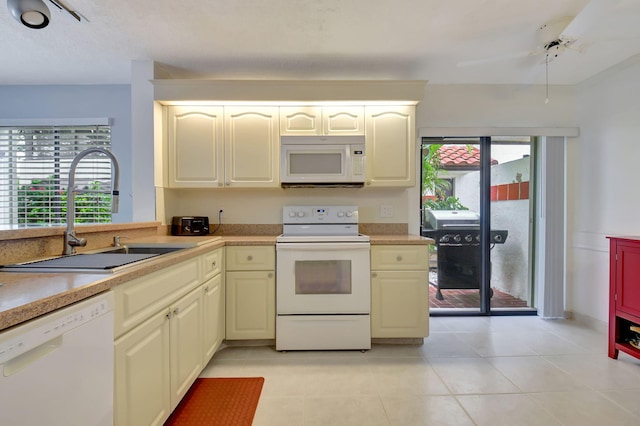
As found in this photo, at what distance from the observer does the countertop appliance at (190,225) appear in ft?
8.52

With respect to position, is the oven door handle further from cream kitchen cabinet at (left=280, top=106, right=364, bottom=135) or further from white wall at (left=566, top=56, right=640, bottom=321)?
white wall at (left=566, top=56, right=640, bottom=321)

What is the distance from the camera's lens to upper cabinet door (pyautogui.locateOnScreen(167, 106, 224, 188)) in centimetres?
256

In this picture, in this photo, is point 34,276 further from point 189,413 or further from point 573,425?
point 573,425

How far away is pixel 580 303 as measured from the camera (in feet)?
9.51

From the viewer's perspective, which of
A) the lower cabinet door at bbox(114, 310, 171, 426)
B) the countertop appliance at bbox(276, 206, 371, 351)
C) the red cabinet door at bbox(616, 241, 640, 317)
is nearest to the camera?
the lower cabinet door at bbox(114, 310, 171, 426)

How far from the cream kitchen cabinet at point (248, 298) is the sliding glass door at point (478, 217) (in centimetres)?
167

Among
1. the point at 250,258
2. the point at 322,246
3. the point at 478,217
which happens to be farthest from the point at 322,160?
the point at 478,217

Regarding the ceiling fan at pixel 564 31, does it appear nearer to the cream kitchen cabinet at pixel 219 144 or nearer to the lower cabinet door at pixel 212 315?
the cream kitchen cabinet at pixel 219 144

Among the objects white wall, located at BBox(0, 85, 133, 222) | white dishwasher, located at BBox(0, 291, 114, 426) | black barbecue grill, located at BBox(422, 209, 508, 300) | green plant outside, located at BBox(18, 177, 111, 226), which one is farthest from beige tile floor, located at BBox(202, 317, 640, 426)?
white wall, located at BBox(0, 85, 133, 222)

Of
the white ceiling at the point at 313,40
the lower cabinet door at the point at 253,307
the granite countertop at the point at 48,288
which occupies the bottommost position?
the lower cabinet door at the point at 253,307

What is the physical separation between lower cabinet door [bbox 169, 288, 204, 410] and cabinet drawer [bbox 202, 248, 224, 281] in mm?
152

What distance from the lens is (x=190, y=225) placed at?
2605 mm

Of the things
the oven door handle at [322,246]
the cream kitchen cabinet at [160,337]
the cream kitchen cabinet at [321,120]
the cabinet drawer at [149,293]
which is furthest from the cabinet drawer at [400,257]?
the cabinet drawer at [149,293]

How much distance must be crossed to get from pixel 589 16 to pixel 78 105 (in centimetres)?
406
